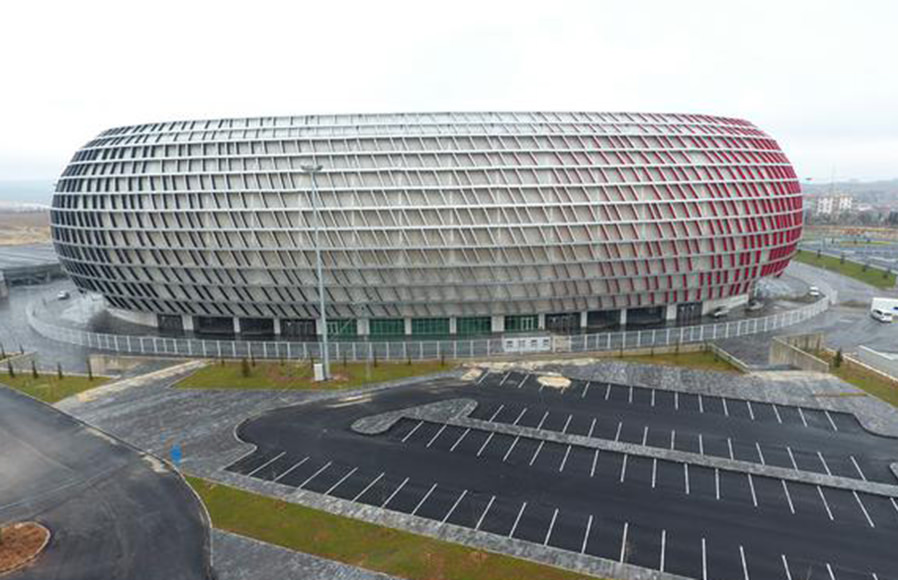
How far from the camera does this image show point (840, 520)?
29.2m

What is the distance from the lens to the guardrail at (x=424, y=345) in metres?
58.3

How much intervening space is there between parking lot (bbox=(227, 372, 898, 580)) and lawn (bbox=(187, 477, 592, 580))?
7.12 ft

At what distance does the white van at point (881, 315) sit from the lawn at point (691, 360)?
30804 millimetres

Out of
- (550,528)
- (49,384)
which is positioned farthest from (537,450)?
(49,384)

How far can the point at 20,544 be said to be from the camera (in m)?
28.1

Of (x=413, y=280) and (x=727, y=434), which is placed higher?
(x=413, y=280)

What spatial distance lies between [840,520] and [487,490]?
19440 mm

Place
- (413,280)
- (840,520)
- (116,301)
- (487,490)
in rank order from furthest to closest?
(116,301) → (413,280) → (487,490) → (840,520)

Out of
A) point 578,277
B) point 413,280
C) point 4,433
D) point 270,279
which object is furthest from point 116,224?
point 578,277

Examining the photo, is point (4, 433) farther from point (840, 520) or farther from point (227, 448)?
point (840, 520)

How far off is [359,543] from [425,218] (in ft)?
133

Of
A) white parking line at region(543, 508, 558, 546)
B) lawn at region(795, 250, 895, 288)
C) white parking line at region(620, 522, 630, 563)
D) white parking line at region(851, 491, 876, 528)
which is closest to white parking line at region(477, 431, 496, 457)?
white parking line at region(543, 508, 558, 546)

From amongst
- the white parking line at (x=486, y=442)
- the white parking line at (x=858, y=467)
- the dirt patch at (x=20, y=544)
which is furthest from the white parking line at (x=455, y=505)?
the white parking line at (x=858, y=467)

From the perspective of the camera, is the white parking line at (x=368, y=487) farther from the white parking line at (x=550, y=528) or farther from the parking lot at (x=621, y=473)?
the white parking line at (x=550, y=528)
